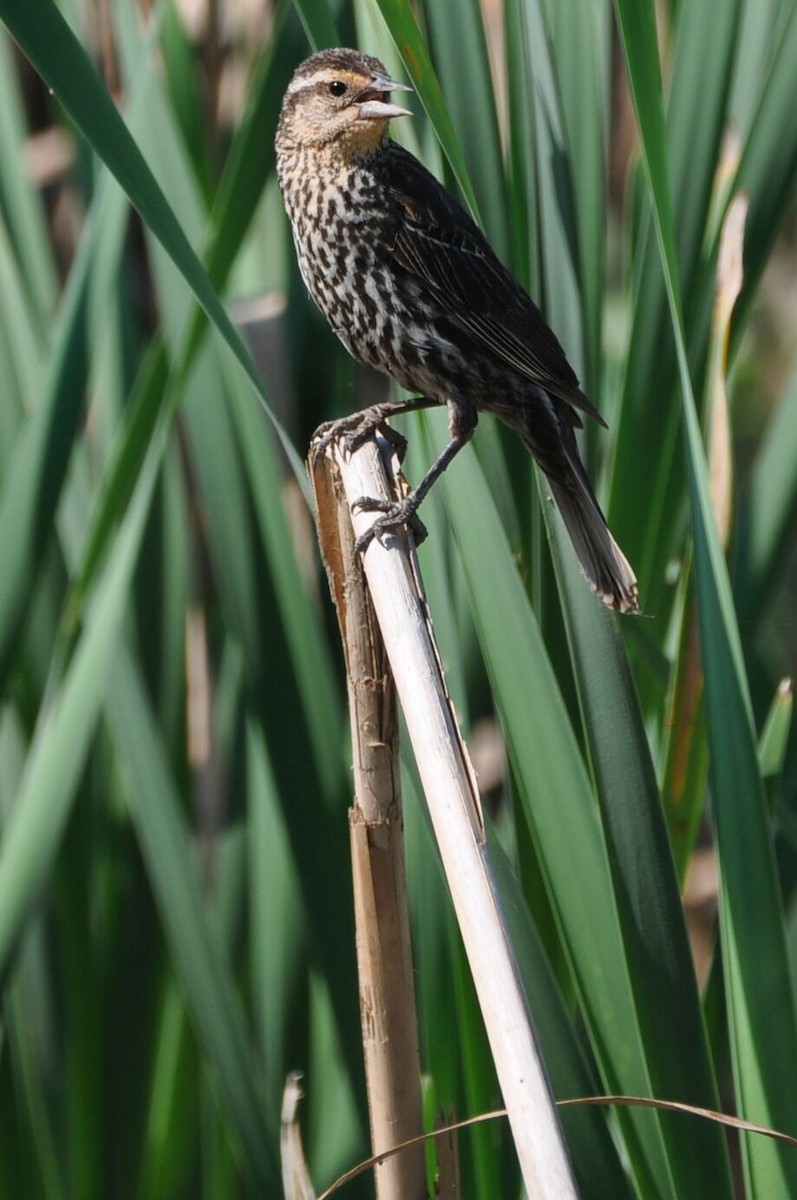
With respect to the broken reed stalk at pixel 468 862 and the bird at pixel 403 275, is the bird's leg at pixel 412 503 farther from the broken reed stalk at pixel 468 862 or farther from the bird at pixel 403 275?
the bird at pixel 403 275

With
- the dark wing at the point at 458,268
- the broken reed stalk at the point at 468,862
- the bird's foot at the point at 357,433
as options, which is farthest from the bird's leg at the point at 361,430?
Answer: the broken reed stalk at the point at 468,862

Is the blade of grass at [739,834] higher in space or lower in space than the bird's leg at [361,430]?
lower

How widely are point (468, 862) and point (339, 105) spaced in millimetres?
1000

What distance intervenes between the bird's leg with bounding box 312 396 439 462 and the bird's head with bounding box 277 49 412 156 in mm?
273

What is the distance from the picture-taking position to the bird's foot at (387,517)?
0.99 meters

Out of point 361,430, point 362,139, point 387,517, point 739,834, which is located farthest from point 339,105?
point 739,834

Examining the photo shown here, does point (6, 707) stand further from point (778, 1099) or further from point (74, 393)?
point (778, 1099)

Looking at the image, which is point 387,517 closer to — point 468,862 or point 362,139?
point 468,862

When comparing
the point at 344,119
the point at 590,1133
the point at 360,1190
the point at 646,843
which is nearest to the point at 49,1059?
the point at 360,1190

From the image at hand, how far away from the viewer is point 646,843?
953mm

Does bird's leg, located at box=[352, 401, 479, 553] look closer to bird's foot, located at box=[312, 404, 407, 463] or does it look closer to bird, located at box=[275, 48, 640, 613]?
bird's foot, located at box=[312, 404, 407, 463]

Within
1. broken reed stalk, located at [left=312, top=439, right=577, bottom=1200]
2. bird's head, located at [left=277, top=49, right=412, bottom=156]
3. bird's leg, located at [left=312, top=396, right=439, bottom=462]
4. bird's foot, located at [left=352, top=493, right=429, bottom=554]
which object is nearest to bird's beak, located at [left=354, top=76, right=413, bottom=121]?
bird's head, located at [left=277, top=49, right=412, bottom=156]

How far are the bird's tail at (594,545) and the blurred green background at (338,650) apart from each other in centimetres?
2

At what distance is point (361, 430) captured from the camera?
1254 millimetres
